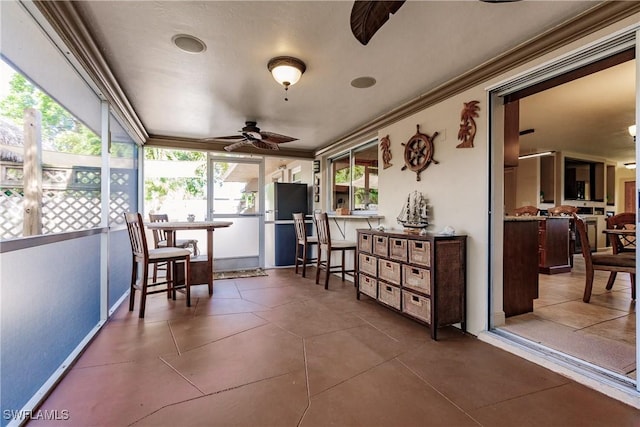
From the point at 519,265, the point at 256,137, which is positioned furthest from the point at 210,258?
the point at 519,265

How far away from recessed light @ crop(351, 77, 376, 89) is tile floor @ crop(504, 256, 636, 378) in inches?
99.2

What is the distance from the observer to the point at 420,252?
252cm

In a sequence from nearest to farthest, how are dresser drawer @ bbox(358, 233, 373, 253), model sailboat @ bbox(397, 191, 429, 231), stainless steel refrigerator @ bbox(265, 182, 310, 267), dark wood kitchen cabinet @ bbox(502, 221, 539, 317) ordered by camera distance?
dark wood kitchen cabinet @ bbox(502, 221, 539, 317) < model sailboat @ bbox(397, 191, 429, 231) < dresser drawer @ bbox(358, 233, 373, 253) < stainless steel refrigerator @ bbox(265, 182, 310, 267)

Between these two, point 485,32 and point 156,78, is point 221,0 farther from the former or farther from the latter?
point 485,32

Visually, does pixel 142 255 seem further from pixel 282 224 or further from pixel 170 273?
pixel 282 224

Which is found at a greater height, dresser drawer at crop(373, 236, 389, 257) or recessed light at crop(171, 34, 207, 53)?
recessed light at crop(171, 34, 207, 53)

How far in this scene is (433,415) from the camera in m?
1.47

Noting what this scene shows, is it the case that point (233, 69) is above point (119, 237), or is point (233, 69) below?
above

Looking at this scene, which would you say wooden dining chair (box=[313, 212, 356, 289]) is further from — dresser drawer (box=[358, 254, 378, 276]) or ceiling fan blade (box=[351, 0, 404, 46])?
ceiling fan blade (box=[351, 0, 404, 46])

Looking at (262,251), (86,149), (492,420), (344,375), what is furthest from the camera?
(262,251)


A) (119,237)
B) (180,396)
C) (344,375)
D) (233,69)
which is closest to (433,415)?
(344,375)

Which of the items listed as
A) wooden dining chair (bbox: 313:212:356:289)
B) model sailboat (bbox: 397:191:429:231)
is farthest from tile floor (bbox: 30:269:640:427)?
wooden dining chair (bbox: 313:212:356:289)

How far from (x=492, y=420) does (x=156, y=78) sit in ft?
11.5

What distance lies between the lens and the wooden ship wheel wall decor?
2.98 m
